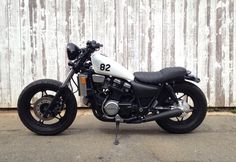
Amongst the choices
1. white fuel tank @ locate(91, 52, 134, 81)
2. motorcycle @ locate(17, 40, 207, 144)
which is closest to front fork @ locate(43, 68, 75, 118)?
motorcycle @ locate(17, 40, 207, 144)

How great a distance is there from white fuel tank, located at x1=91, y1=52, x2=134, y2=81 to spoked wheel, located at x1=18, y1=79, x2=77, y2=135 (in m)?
0.54

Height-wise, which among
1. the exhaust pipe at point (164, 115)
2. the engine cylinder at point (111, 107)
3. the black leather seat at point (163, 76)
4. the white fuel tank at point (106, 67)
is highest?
the white fuel tank at point (106, 67)

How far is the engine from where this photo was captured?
20.7 ft

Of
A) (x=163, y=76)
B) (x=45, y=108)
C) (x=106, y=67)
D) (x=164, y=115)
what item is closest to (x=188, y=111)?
(x=164, y=115)

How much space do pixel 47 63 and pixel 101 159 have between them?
293 cm

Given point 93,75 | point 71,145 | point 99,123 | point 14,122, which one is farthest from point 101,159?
point 14,122

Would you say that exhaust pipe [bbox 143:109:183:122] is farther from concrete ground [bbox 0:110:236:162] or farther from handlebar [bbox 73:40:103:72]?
handlebar [bbox 73:40:103:72]

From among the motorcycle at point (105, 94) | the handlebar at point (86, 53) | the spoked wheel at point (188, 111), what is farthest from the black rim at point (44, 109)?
the spoked wheel at point (188, 111)

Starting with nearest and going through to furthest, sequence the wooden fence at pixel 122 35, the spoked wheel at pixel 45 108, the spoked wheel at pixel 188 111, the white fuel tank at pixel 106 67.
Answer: the white fuel tank at pixel 106 67
the spoked wheel at pixel 45 108
the spoked wheel at pixel 188 111
the wooden fence at pixel 122 35

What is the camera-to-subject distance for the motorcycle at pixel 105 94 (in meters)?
6.32

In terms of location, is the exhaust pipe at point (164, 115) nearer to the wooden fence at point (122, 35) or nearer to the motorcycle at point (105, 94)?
the motorcycle at point (105, 94)

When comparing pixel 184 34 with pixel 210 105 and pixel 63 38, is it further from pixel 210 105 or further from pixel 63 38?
pixel 63 38

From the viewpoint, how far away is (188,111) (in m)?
6.46

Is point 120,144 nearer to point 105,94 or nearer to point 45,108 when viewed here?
point 105,94
